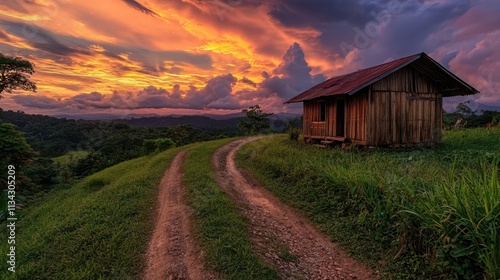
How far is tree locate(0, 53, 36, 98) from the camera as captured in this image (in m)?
19.0

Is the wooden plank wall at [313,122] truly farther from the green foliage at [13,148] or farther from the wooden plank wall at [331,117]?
the green foliage at [13,148]

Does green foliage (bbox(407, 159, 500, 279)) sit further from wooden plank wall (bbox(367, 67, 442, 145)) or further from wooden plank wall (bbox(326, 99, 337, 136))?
wooden plank wall (bbox(326, 99, 337, 136))

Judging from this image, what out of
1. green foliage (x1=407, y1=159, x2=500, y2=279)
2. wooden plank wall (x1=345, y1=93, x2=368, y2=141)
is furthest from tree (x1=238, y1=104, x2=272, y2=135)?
green foliage (x1=407, y1=159, x2=500, y2=279)

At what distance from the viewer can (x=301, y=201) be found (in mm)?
8328

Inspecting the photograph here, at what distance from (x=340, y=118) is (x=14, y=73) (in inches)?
963

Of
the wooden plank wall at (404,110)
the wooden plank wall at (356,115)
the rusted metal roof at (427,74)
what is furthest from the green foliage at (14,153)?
the wooden plank wall at (404,110)

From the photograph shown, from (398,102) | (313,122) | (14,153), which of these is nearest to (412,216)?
(398,102)

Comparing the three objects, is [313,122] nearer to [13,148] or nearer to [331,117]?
[331,117]

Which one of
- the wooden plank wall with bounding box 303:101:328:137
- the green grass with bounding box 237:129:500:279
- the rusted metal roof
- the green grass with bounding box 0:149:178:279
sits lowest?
the green grass with bounding box 0:149:178:279

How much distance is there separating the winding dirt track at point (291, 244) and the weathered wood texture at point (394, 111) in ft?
28.4

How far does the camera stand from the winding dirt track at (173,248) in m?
4.76

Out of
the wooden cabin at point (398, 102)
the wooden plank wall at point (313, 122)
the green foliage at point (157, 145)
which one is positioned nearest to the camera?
the wooden cabin at point (398, 102)

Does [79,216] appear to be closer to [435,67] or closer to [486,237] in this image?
[486,237]

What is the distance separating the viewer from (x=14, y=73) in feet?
64.1
